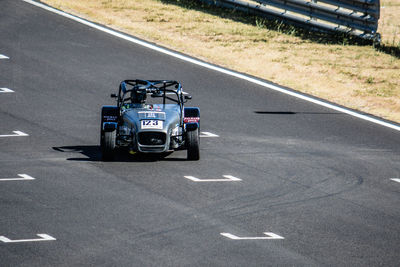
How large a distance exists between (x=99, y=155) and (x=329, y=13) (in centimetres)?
1207

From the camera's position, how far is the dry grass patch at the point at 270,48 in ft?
69.8

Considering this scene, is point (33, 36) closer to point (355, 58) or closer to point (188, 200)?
point (355, 58)

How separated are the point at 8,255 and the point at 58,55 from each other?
13278 millimetres

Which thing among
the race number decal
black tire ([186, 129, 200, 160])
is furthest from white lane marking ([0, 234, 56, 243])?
black tire ([186, 129, 200, 160])

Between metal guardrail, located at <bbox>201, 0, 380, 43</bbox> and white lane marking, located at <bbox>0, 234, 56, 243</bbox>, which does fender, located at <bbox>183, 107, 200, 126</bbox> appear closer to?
white lane marking, located at <bbox>0, 234, 56, 243</bbox>

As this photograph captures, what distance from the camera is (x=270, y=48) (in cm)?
2422

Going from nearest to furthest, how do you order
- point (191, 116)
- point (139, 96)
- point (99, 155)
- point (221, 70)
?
1. point (99, 155)
2. point (139, 96)
3. point (191, 116)
4. point (221, 70)

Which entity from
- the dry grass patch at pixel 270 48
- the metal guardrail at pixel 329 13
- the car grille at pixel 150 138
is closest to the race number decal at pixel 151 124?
the car grille at pixel 150 138

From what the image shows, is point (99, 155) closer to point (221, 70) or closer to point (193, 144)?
point (193, 144)

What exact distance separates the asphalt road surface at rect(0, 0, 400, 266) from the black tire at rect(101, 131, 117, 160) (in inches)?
9.9

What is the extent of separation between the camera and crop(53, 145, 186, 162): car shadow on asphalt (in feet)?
49.5

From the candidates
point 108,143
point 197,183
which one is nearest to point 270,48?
point 108,143

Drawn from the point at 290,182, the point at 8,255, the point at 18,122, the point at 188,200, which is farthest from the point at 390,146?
the point at 8,255

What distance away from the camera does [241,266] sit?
33.6 feet
